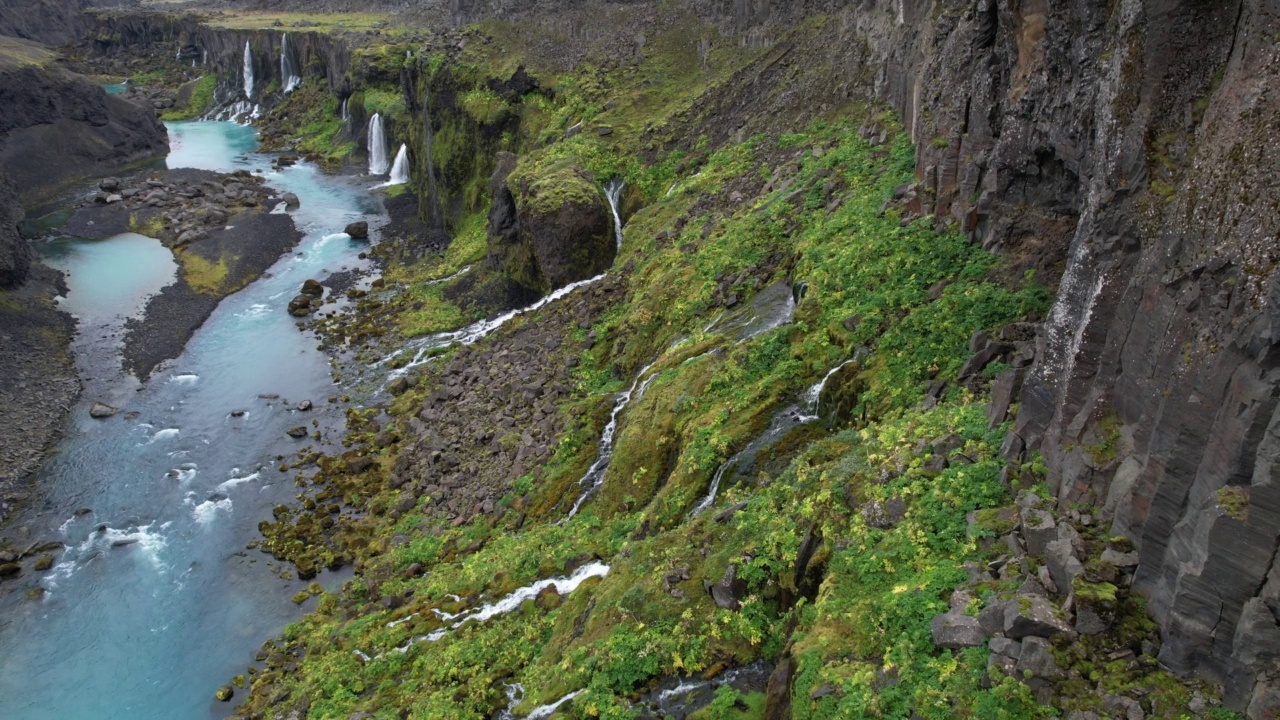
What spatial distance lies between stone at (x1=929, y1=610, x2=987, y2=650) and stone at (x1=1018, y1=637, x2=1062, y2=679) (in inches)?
21.9

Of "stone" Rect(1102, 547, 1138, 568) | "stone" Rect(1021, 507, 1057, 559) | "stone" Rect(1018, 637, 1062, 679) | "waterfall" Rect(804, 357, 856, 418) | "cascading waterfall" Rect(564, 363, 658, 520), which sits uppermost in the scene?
"stone" Rect(1102, 547, 1138, 568)

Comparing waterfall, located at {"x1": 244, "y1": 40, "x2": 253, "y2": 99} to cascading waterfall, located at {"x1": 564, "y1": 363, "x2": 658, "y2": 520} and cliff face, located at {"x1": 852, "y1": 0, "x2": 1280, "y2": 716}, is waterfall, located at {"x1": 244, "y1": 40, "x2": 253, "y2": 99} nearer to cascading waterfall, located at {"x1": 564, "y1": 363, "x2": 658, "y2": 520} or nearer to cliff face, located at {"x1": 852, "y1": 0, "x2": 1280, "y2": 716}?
cascading waterfall, located at {"x1": 564, "y1": 363, "x2": 658, "y2": 520}

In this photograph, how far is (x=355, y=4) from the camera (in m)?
106

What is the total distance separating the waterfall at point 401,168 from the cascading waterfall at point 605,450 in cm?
4736

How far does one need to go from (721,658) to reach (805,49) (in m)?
32.8

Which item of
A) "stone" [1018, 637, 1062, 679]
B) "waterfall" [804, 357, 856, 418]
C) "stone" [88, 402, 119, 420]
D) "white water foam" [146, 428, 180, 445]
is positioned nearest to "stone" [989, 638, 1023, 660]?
"stone" [1018, 637, 1062, 679]

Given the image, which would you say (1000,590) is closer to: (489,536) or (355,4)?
(489,536)

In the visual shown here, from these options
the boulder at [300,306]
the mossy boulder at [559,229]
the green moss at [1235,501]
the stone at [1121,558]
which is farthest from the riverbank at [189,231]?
the green moss at [1235,501]

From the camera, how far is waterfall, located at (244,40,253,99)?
97.6 meters

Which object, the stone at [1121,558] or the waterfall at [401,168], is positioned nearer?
the stone at [1121,558]

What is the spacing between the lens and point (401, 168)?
64.6 m

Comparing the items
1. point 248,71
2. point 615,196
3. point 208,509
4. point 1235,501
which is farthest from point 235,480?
point 248,71

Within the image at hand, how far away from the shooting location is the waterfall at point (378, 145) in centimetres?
6869

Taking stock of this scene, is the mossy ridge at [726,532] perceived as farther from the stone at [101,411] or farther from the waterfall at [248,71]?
the waterfall at [248,71]
